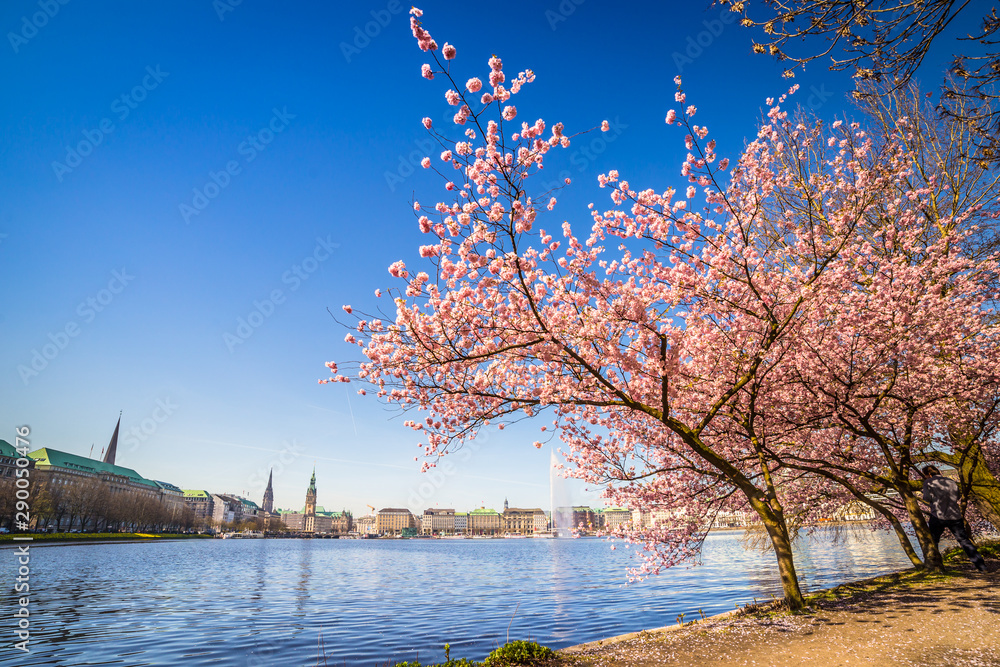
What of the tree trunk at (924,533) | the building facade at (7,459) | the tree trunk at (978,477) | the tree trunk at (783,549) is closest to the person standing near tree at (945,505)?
the tree trunk at (924,533)

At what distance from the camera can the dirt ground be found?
8086 mm

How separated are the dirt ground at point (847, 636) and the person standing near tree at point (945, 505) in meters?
1.75

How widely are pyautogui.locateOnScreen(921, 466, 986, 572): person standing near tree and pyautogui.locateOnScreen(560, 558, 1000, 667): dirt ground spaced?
1753 millimetres

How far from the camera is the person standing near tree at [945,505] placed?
14009 mm

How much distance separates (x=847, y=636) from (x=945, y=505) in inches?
328

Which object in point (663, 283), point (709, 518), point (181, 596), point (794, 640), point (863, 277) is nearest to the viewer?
point (794, 640)

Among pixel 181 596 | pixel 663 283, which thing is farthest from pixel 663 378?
pixel 181 596

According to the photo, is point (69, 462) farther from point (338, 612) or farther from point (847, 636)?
point (847, 636)

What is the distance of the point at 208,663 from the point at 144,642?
14.0 ft

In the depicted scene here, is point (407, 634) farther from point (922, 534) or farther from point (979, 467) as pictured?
point (979, 467)

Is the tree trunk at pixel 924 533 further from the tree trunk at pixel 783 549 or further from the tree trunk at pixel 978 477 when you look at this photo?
the tree trunk at pixel 783 549

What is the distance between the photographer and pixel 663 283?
1105 cm

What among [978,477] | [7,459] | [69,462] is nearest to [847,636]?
[978,477]

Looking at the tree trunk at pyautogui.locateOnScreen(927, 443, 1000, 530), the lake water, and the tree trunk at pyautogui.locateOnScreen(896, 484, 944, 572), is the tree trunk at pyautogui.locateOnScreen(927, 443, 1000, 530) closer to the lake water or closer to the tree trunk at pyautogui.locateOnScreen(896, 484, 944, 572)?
the tree trunk at pyautogui.locateOnScreen(896, 484, 944, 572)
